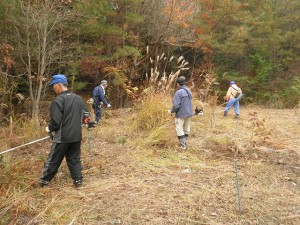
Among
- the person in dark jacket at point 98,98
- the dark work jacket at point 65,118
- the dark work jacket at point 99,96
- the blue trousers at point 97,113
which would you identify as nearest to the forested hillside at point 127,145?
the dark work jacket at point 65,118

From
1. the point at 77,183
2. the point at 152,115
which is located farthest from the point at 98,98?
the point at 77,183

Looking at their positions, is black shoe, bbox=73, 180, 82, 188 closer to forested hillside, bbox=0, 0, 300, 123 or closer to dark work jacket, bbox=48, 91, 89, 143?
dark work jacket, bbox=48, 91, 89, 143

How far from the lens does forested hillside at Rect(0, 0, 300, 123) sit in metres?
8.70

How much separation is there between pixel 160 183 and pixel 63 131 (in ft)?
5.44

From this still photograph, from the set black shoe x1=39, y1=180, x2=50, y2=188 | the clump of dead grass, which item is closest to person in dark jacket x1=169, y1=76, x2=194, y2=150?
the clump of dead grass

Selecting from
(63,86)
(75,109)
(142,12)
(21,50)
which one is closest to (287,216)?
(75,109)

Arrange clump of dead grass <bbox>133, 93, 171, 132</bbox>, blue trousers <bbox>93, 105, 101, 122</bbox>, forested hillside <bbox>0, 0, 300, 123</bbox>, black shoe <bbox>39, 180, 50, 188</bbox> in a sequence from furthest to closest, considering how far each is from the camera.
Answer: blue trousers <bbox>93, 105, 101, 122</bbox>
forested hillside <bbox>0, 0, 300, 123</bbox>
clump of dead grass <bbox>133, 93, 171, 132</bbox>
black shoe <bbox>39, 180, 50, 188</bbox>

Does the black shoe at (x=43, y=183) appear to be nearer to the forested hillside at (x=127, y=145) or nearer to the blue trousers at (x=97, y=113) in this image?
the forested hillside at (x=127, y=145)

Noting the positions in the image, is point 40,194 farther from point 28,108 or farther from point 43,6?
point 28,108

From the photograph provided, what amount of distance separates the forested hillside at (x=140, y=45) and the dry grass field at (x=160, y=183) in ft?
6.62

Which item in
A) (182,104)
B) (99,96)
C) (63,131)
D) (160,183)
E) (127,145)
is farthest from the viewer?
(99,96)

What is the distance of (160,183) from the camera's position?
183 inches

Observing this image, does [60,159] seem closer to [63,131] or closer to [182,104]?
[63,131]

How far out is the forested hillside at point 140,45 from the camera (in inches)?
342
